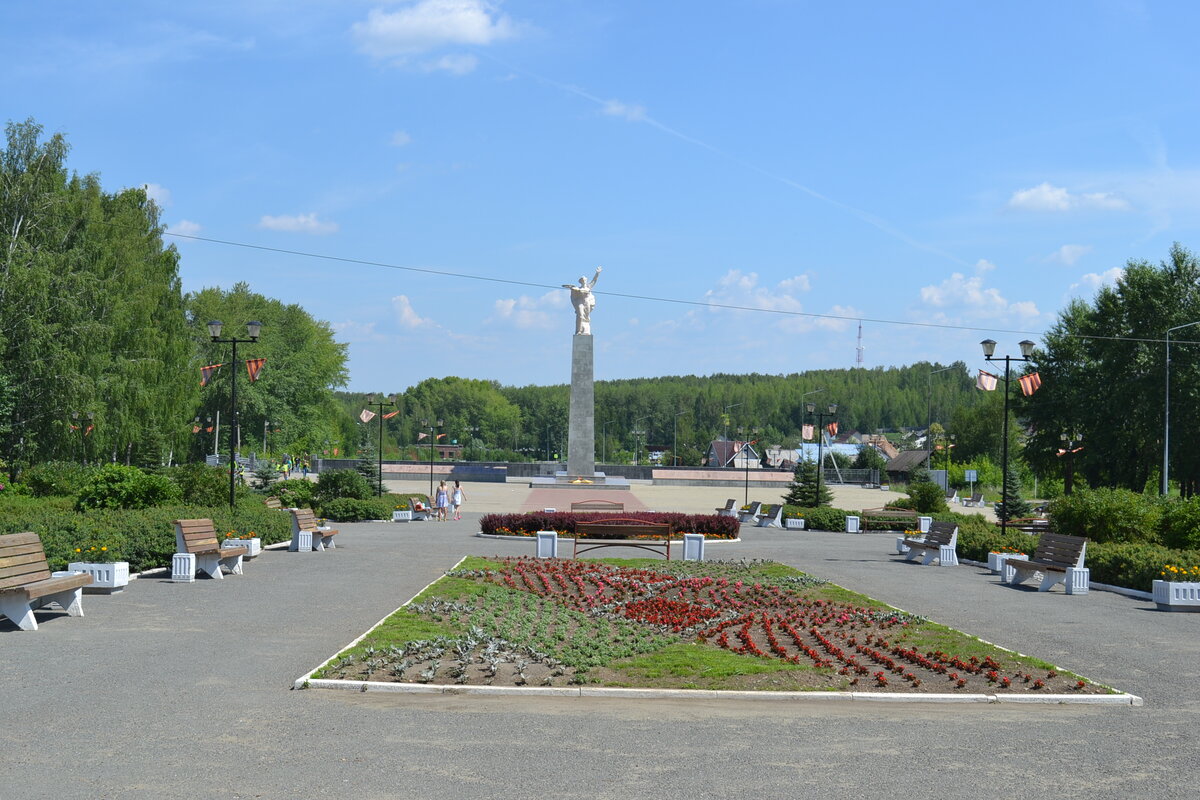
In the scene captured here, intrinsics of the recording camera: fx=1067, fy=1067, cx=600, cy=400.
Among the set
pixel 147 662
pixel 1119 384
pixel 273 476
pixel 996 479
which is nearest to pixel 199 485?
pixel 273 476

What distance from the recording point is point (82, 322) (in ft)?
108

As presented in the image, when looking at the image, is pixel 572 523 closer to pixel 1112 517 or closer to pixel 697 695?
pixel 1112 517

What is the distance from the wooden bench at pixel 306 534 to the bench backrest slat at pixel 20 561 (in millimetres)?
9277

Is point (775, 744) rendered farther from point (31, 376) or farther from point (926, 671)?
point (31, 376)

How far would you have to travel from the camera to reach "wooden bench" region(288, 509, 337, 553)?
21312 millimetres

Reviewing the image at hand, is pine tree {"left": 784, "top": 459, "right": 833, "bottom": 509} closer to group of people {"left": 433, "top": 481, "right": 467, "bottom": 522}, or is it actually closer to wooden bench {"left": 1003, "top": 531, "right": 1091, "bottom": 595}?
group of people {"left": 433, "top": 481, "right": 467, "bottom": 522}

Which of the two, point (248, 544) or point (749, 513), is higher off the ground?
point (248, 544)

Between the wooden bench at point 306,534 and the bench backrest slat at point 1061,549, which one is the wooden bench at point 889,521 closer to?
the bench backrest slat at point 1061,549

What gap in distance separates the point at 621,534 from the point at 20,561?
13.5m

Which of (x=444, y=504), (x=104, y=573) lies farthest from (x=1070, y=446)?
(x=104, y=573)

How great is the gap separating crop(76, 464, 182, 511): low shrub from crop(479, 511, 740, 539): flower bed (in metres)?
8.16

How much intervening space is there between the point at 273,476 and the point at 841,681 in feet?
114

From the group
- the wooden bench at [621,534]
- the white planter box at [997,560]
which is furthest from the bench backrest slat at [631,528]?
the white planter box at [997,560]

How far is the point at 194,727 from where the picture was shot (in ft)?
23.7
